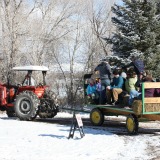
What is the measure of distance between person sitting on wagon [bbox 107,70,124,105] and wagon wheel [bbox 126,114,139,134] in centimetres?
150

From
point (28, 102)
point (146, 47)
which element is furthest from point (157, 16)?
point (28, 102)

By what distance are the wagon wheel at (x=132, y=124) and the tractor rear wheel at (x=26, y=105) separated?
4.52 m

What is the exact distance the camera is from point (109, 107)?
536 inches

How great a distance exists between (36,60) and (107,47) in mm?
11808

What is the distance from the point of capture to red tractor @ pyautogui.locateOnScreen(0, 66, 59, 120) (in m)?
15.8

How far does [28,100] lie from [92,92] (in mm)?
2564

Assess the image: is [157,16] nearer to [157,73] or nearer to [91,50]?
[157,73]

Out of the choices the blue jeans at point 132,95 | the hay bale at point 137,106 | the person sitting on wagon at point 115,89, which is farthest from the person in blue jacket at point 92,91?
the hay bale at point 137,106

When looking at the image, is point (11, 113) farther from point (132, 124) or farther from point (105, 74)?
point (132, 124)

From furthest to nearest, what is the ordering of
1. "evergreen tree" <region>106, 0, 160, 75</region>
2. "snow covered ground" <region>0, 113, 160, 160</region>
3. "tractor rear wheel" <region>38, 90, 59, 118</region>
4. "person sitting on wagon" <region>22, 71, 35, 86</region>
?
"evergreen tree" <region>106, 0, 160, 75</region>
"tractor rear wheel" <region>38, 90, 59, 118</region>
"person sitting on wagon" <region>22, 71, 35, 86</region>
"snow covered ground" <region>0, 113, 160, 160</region>

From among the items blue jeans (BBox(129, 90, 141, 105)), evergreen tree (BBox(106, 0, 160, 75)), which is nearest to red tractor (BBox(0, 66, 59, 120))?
blue jeans (BBox(129, 90, 141, 105))

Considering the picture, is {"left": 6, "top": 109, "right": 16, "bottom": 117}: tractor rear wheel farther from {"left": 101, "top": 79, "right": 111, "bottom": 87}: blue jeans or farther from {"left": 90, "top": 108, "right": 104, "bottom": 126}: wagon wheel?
{"left": 101, "top": 79, "right": 111, "bottom": 87}: blue jeans

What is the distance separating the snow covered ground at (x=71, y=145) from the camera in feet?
29.3

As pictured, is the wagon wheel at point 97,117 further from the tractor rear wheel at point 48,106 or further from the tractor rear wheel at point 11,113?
the tractor rear wheel at point 11,113
